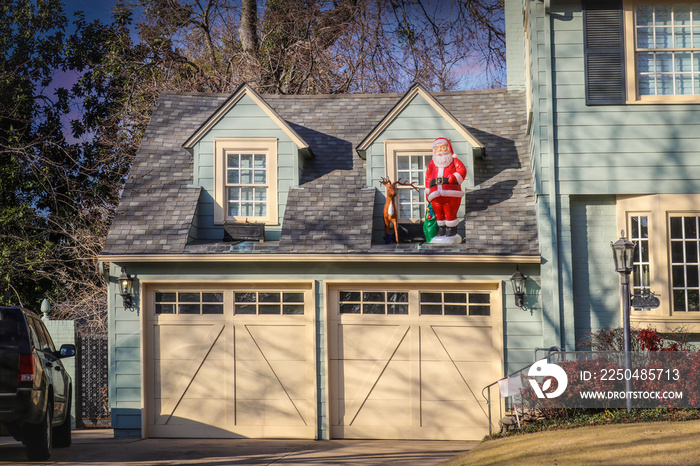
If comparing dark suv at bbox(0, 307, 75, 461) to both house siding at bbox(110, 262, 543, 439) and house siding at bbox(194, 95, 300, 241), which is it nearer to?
house siding at bbox(110, 262, 543, 439)

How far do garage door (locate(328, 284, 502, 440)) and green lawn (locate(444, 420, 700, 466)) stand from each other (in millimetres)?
2397

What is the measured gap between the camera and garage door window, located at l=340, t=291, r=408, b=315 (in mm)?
11820

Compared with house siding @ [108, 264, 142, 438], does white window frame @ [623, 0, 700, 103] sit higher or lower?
higher

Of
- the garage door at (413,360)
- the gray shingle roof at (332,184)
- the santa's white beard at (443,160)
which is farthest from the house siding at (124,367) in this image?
the santa's white beard at (443,160)

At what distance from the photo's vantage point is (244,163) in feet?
41.9

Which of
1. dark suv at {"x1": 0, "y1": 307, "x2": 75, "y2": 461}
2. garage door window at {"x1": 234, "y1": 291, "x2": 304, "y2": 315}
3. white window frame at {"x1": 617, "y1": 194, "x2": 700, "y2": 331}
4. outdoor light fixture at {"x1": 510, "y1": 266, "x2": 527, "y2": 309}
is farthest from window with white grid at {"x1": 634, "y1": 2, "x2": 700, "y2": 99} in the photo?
dark suv at {"x1": 0, "y1": 307, "x2": 75, "y2": 461}

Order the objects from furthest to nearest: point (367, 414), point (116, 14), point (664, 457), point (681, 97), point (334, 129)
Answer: point (116, 14) → point (334, 129) → point (367, 414) → point (681, 97) → point (664, 457)

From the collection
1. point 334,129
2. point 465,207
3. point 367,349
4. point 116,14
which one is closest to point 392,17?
point 116,14

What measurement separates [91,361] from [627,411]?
9.28 m

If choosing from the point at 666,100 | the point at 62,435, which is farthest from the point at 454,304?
the point at 62,435

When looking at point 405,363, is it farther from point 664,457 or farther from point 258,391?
point 664,457

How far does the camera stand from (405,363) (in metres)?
11.7

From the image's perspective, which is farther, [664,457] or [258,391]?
[258,391]

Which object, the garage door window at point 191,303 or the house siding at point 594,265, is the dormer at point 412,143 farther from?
the garage door window at point 191,303
